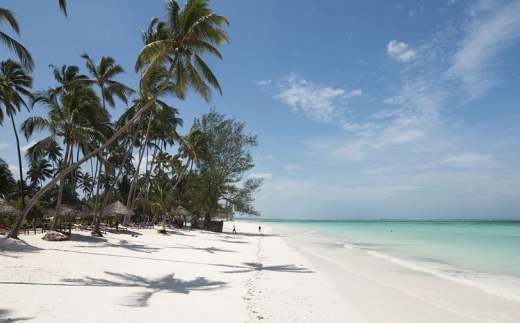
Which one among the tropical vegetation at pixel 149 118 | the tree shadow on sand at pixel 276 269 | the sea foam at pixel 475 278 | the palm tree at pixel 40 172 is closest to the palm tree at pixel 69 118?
the tropical vegetation at pixel 149 118

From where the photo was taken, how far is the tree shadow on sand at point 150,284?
7156 millimetres

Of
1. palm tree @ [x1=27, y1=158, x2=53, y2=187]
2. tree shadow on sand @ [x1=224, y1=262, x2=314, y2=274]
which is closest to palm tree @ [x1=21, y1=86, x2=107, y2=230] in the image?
tree shadow on sand @ [x1=224, y1=262, x2=314, y2=274]

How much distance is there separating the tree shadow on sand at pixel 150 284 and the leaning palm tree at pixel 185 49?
6.71 meters

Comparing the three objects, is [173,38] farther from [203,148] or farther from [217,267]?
[203,148]

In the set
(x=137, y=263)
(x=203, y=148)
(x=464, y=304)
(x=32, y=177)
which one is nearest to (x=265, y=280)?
(x=137, y=263)

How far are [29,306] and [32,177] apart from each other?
5135 cm

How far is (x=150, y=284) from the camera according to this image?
8117mm

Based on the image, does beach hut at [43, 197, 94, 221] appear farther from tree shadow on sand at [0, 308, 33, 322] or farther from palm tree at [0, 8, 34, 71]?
tree shadow on sand at [0, 308, 33, 322]

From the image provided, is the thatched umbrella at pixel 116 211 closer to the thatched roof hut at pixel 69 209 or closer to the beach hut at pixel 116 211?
the beach hut at pixel 116 211

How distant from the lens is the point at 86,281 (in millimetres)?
7762

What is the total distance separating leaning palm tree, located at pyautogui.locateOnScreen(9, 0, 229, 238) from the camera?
13.4 meters

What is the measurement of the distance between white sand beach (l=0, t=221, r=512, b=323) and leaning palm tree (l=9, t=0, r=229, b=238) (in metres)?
5.27

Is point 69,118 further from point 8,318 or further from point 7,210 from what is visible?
point 8,318

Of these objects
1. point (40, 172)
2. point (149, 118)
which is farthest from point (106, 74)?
point (40, 172)
